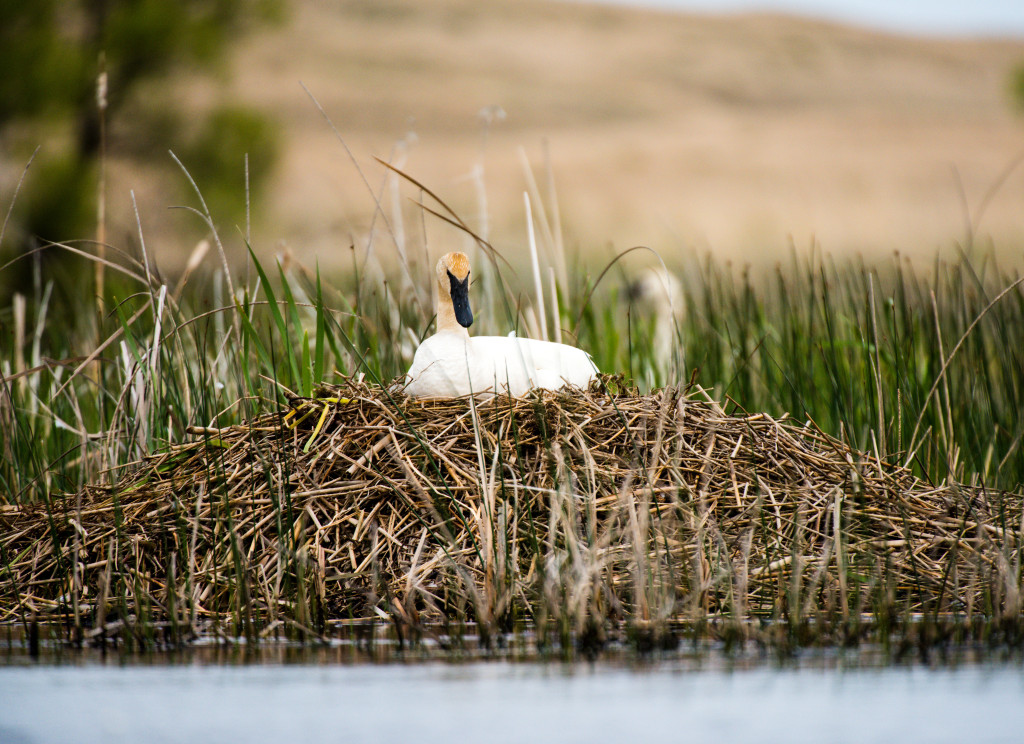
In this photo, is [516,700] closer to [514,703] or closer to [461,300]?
[514,703]

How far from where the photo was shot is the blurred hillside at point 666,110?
67.6 m

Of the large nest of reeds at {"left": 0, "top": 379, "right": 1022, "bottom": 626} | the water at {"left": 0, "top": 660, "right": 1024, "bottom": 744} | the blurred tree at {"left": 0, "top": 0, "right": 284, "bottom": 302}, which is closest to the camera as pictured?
the water at {"left": 0, "top": 660, "right": 1024, "bottom": 744}

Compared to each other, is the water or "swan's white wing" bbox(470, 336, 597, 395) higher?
"swan's white wing" bbox(470, 336, 597, 395)

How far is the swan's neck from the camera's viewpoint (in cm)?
448

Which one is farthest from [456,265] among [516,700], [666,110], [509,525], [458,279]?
[666,110]

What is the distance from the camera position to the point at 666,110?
348 ft

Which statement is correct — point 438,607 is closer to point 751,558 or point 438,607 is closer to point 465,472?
point 465,472

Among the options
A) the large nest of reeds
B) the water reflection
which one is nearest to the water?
the water reflection

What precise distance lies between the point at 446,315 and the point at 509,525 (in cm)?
121

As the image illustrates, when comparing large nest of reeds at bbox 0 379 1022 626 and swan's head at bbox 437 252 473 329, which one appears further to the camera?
swan's head at bbox 437 252 473 329

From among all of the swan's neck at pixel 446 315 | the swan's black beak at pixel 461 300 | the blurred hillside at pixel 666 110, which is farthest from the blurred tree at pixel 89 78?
→ the blurred hillside at pixel 666 110

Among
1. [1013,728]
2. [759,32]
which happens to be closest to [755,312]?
[1013,728]

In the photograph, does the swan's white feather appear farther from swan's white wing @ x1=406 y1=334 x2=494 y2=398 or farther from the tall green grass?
the tall green grass

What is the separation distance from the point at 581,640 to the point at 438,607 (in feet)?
2.12
